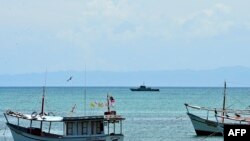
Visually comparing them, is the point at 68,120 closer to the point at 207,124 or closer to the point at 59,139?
the point at 59,139

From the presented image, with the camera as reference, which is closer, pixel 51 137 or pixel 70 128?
pixel 70 128

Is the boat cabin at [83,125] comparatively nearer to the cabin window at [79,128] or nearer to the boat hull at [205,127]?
the cabin window at [79,128]

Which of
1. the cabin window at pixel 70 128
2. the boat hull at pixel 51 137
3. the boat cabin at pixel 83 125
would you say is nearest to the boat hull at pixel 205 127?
the boat hull at pixel 51 137

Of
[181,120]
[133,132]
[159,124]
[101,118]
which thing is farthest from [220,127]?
[181,120]

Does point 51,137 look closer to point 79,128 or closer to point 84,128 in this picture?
point 79,128

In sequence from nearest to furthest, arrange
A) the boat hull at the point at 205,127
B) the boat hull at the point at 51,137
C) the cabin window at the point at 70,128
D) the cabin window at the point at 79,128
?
the boat hull at the point at 51,137 < the cabin window at the point at 79,128 < the cabin window at the point at 70,128 < the boat hull at the point at 205,127

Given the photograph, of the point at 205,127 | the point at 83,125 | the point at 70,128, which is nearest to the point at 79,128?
the point at 83,125

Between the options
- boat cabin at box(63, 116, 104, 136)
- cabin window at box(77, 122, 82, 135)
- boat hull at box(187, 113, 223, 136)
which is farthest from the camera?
boat hull at box(187, 113, 223, 136)

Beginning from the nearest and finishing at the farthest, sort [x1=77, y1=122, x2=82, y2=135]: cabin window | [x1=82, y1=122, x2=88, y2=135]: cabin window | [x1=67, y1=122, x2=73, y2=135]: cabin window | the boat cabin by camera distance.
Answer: the boat cabin → [x1=82, y1=122, x2=88, y2=135]: cabin window → [x1=77, y1=122, x2=82, y2=135]: cabin window → [x1=67, y1=122, x2=73, y2=135]: cabin window

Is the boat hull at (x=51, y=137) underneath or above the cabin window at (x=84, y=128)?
underneath

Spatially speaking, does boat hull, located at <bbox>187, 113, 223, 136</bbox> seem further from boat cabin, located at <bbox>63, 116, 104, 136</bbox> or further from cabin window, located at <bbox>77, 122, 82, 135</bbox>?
cabin window, located at <bbox>77, 122, 82, 135</bbox>

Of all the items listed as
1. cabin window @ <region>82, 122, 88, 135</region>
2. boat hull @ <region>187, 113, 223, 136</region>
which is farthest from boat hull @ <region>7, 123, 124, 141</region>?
boat hull @ <region>187, 113, 223, 136</region>

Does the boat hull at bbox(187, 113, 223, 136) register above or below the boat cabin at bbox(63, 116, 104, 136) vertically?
below

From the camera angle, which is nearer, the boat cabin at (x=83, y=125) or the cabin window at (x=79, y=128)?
the boat cabin at (x=83, y=125)
